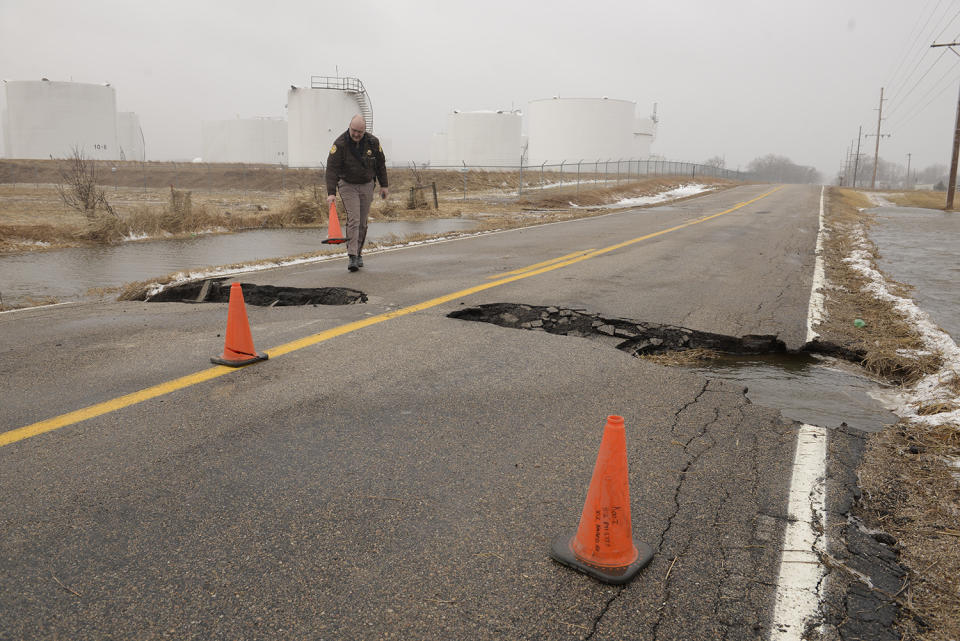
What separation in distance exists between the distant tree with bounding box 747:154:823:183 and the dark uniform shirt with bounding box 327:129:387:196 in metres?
151

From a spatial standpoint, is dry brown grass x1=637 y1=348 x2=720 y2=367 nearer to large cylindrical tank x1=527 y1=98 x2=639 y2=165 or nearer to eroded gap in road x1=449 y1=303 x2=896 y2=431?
eroded gap in road x1=449 y1=303 x2=896 y2=431

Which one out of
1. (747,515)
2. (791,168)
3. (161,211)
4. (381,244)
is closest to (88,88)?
(161,211)

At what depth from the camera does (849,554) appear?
100 inches

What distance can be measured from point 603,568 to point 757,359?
3.76 meters

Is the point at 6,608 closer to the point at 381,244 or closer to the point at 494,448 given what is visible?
the point at 494,448

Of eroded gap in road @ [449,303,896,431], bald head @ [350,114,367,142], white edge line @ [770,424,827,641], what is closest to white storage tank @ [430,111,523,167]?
bald head @ [350,114,367,142]

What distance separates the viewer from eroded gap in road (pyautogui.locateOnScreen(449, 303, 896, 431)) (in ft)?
14.3

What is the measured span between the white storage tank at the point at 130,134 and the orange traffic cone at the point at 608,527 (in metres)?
93.0

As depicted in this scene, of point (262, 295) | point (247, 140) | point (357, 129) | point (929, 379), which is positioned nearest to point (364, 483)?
point (929, 379)

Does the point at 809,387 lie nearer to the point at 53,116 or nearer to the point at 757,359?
the point at 757,359

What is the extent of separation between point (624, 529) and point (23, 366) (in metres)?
4.56

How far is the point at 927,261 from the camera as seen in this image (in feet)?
41.7

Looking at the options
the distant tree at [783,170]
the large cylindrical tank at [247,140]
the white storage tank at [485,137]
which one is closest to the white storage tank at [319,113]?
the white storage tank at [485,137]

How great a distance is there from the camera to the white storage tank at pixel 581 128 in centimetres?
6694
